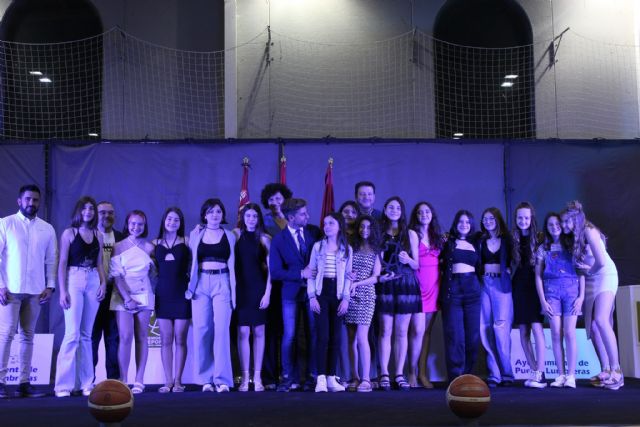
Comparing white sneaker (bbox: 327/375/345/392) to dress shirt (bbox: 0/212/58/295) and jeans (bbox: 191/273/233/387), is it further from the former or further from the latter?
dress shirt (bbox: 0/212/58/295)

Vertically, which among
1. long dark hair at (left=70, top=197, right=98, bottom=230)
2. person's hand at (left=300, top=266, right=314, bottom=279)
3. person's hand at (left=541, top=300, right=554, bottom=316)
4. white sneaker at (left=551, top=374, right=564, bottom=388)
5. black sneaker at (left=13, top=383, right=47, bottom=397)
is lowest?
white sneaker at (left=551, top=374, right=564, bottom=388)

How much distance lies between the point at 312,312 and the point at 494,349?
1686 millimetres

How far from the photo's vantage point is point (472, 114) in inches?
402

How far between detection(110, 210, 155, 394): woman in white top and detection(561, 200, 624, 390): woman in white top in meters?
3.70

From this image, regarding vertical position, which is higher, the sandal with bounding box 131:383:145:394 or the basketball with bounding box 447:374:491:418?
the basketball with bounding box 447:374:491:418

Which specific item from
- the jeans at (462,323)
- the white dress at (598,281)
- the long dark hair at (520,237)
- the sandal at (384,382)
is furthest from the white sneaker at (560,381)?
the sandal at (384,382)

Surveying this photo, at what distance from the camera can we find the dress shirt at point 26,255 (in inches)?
237

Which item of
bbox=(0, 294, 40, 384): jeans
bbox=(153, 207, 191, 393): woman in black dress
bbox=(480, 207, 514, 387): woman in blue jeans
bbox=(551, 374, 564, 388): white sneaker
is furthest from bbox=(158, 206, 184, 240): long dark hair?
bbox=(551, 374, 564, 388): white sneaker

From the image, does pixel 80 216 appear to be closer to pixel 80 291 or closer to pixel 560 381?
pixel 80 291

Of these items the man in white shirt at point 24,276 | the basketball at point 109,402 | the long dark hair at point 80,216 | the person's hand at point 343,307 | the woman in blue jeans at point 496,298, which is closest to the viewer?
the basketball at point 109,402

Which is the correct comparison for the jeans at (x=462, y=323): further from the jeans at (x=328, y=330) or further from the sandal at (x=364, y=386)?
the jeans at (x=328, y=330)

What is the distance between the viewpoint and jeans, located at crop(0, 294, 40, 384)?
5934mm

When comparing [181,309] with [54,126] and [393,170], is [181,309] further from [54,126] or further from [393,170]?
[54,126]

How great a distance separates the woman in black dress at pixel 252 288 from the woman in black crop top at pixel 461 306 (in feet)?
5.22
